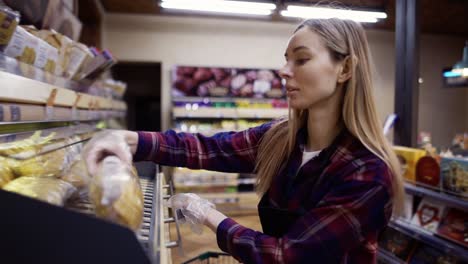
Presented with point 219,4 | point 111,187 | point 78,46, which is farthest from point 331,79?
point 219,4

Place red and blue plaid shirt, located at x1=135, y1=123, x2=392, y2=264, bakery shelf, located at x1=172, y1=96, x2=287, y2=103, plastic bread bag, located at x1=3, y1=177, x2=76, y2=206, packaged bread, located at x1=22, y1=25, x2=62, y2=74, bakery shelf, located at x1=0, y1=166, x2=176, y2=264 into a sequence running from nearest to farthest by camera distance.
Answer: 1. bakery shelf, located at x1=0, y1=166, x2=176, y2=264
2. plastic bread bag, located at x1=3, y1=177, x2=76, y2=206
3. red and blue plaid shirt, located at x1=135, y1=123, x2=392, y2=264
4. packaged bread, located at x1=22, y1=25, x2=62, y2=74
5. bakery shelf, located at x1=172, y1=96, x2=287, y2=103

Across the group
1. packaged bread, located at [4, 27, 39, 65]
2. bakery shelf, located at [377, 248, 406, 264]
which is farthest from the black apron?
bakery shelf, located at [377, 248, 406, 264]

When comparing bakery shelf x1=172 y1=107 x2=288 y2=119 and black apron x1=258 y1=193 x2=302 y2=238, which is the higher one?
bakery shelf x1=172 y1=107 x2=288 y2=119

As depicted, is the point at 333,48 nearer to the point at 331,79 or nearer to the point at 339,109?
→ the point at 331,79

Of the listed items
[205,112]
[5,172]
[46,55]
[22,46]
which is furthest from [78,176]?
[205,112]

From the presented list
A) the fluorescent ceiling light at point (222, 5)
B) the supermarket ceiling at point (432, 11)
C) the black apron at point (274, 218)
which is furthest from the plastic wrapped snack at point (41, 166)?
the supermarket ceiling at point (432, 11)

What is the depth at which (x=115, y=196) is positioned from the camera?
1.81ft

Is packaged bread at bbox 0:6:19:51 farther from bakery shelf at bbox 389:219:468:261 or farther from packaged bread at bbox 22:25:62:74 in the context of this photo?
bakery shelf at bbox 389:219:468:261

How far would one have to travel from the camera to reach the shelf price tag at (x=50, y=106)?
128 cm

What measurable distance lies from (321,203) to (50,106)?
1023 millimetres

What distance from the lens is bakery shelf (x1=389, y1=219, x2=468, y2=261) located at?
2201 mm

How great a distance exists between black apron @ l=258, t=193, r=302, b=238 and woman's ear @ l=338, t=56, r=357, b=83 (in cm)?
42

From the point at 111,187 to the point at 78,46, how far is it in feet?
4.60

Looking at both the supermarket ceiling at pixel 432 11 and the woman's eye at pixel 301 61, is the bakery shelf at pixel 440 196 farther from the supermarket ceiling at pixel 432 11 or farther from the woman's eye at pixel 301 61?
the supermarket ceiling at pixel 432 11
